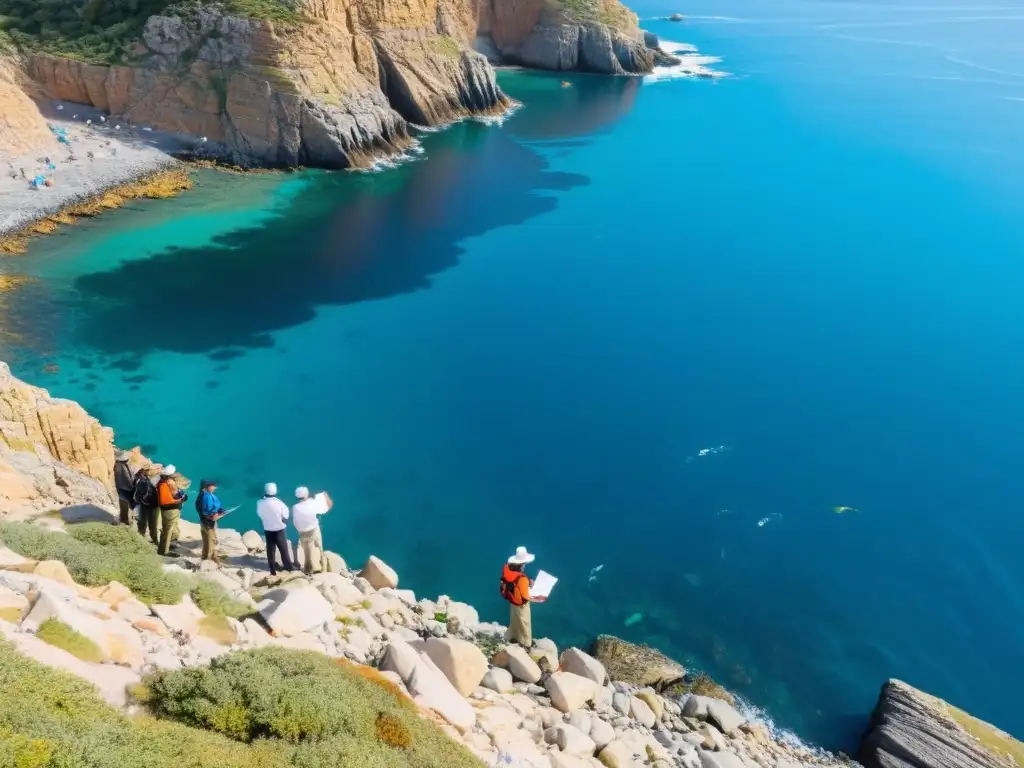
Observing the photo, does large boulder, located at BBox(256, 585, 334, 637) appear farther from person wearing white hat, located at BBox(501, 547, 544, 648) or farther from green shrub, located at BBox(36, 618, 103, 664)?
person wearing white hat, located at BBox(501, 547, 544, 648)

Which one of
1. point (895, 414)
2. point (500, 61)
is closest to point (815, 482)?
point (895, 414)

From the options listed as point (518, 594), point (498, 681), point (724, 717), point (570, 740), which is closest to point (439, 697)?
point (498, 681)

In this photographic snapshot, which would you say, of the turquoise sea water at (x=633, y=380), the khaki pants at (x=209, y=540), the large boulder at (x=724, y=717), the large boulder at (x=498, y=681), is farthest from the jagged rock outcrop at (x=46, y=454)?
the large boulder at (x=724, y=717)

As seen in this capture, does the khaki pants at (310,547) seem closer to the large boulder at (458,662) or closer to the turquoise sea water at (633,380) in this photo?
the large boulder at (458,662)

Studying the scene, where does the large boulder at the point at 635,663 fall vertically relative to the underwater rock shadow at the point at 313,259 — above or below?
below

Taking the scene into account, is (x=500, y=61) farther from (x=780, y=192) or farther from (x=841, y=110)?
(x=780, y=192)

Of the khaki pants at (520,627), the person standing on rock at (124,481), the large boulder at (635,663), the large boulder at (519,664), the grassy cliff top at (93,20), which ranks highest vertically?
the grassy cliff top at (93,20)
